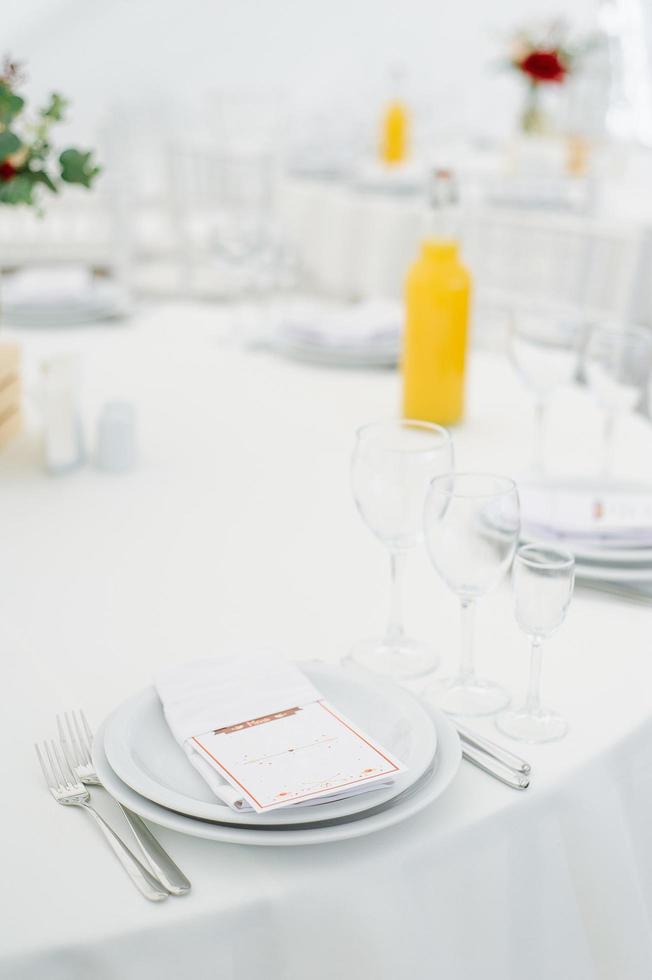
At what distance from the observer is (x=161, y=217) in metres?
4.62

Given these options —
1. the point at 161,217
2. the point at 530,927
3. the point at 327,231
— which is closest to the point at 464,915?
the point at 530,927

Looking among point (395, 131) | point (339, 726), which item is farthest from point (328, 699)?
point (395, 131)

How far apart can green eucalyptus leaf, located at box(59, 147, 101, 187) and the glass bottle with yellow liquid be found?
412mm

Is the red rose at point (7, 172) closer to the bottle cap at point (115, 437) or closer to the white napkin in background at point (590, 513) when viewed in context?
the bottle cap at point (115, 437)

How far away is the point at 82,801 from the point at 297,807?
14 cm

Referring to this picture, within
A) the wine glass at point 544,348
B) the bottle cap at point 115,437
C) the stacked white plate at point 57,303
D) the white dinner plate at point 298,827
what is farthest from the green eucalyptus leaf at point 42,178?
the white dinner plate at point 298,827

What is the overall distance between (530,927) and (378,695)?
187 millimetres

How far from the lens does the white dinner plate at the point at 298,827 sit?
0.69m

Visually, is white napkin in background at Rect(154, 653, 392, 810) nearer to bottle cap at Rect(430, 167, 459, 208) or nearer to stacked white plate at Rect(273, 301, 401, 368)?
bottle cap at Rect(430, 167, 459, 208)

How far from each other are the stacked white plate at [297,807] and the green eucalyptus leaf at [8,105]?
Answer: 0.77 meters

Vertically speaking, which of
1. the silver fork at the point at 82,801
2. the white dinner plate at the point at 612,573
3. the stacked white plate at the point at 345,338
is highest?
the stacked white plate at the point at 345,338

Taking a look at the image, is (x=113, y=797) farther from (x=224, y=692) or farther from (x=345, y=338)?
(x=345, y=338)

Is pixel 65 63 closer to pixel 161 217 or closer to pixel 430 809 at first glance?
pixel 161 217

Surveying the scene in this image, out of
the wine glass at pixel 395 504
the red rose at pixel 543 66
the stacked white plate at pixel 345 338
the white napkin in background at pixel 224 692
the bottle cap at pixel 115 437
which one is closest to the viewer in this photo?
the white napkin in background at pixel 224 692
